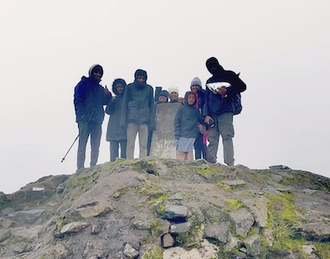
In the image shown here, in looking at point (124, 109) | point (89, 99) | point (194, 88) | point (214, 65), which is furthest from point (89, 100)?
point (214, 65)

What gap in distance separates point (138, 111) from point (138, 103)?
224 millimetres

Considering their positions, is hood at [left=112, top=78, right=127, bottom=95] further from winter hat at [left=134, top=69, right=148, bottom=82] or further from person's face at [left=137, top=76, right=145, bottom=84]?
person's face at [left=137, top=76, right=145, bottom=84]

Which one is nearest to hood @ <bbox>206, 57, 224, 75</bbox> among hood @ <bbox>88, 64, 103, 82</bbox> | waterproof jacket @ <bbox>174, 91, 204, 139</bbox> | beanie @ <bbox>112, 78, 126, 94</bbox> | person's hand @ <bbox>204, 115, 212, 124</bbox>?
waterproof jacket @ <bbox>174, 91, 204, 139</bbox>

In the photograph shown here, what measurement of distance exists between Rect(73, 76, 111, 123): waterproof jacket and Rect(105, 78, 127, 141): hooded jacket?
16.7 inches

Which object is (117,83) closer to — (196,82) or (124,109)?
(124,109)

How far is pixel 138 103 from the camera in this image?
992 centimetres

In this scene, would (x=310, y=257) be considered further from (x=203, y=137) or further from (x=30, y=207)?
(x=30, y=207)

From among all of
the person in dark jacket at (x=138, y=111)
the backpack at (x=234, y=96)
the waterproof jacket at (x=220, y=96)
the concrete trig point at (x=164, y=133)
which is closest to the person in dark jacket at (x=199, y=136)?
the waterproof jacket at (x=220, y=96)

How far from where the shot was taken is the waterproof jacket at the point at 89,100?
9734mm

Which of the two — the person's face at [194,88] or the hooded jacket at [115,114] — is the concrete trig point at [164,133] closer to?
the person's face at [194,88]

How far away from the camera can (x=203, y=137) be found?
9.91m

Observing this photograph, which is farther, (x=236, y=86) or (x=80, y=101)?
(x=80, y=101)

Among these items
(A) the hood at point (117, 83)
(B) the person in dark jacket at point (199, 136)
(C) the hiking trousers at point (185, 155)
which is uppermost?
(A) the hood at point (117, 83)

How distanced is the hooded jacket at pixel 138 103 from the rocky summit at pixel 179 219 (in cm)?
181
